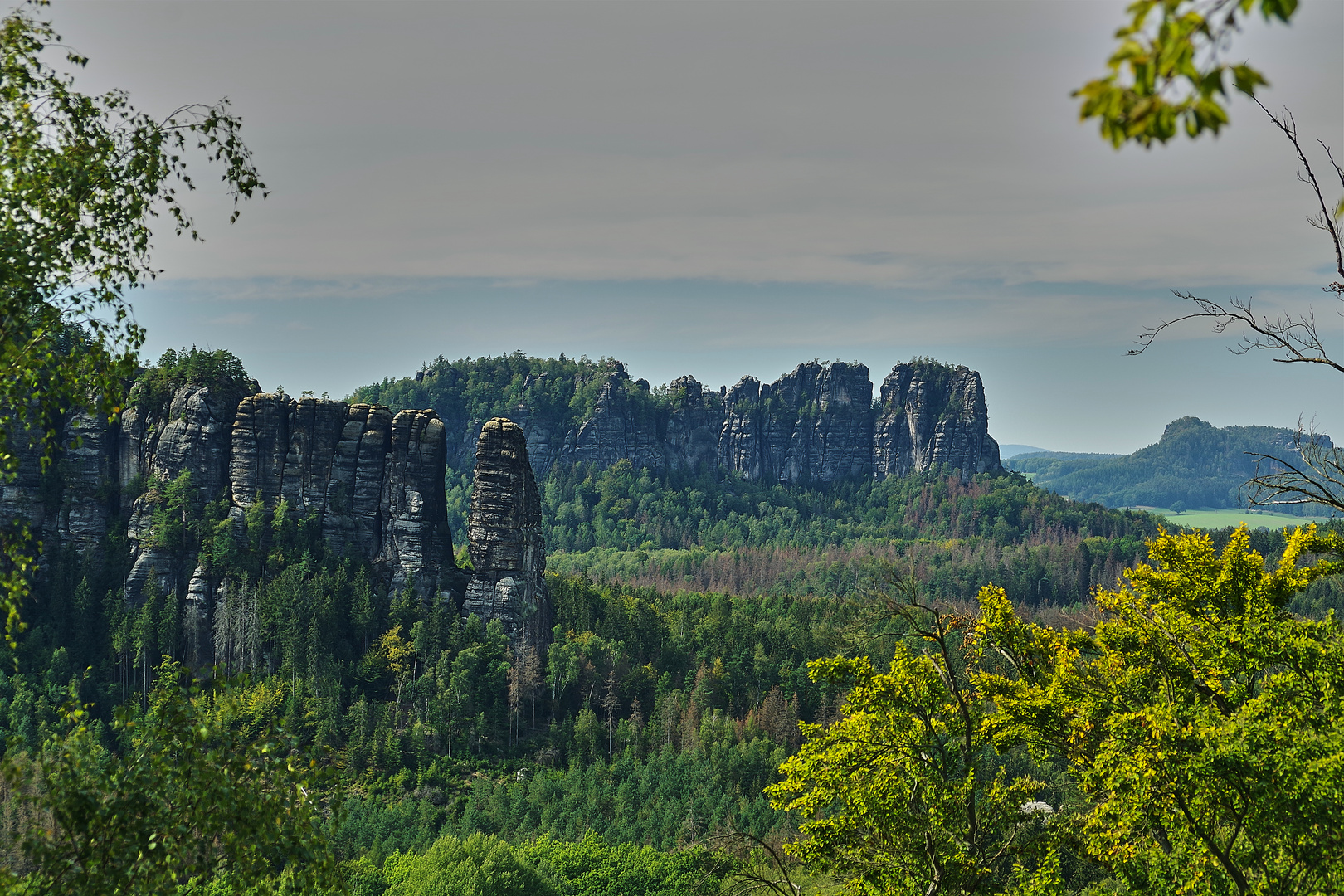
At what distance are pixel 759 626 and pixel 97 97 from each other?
256ft

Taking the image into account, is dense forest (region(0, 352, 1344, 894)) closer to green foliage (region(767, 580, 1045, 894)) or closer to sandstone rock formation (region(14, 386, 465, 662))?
sandstone rock formation (region(14, 386, 465, 662))

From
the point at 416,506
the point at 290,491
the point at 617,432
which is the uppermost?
the point at 617,432

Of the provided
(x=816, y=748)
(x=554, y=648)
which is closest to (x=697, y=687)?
(x=554, y=648)

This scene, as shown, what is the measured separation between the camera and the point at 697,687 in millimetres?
71250

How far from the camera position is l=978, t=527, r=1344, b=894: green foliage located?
14.0 meters

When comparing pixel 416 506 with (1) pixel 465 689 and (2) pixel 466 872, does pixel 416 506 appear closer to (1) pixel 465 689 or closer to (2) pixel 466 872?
(1) pixel 465 689

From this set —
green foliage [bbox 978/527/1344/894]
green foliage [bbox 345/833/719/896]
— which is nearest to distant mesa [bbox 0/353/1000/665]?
green foliage [bbox 345/833/719/896]

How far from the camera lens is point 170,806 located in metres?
9.60

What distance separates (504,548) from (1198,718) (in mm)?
60233

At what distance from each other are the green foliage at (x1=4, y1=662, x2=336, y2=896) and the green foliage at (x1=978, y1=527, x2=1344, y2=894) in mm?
11653

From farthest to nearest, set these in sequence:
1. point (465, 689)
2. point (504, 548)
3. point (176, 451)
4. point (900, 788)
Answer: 1. point (504, 548)
2. point (176, 451)
3. point (465, 689)
4. point (900, 788)

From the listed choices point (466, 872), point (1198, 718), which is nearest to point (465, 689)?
point (466, 872)

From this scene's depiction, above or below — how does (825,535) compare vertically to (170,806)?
below

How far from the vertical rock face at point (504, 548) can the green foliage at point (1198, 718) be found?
54.4 meters
